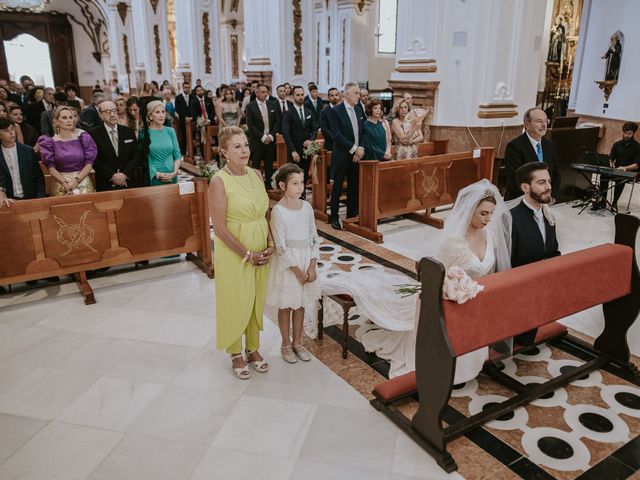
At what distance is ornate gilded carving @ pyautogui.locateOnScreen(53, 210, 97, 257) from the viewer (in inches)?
185

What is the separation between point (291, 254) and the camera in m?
3.42

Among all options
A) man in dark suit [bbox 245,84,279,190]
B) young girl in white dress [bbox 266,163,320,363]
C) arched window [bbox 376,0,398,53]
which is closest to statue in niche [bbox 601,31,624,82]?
man in dark suit [bbox 245,84,279,190]

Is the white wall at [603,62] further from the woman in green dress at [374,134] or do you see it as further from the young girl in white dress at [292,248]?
the young girl in white dress at [292,248]

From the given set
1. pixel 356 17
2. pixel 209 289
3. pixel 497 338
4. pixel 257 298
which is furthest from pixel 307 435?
pixel 356 17

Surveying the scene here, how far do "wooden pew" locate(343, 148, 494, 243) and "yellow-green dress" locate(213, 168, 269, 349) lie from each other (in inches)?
122

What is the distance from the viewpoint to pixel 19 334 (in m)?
4.20

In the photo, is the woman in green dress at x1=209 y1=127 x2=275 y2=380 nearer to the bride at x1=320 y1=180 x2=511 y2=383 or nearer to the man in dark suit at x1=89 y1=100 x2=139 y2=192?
the bride at x1=320 y1=180 x2=511 y2=383

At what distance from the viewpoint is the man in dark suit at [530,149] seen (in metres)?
4.70

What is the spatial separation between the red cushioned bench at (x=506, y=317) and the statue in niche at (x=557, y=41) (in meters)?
15.0

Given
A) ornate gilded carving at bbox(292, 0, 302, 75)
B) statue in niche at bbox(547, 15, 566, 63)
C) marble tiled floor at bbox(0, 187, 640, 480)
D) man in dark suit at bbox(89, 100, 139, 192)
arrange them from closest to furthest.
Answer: marble tiled floor at bbox(0, 187, 640, 480) → man in dark suit at bbox(89, 100, 139, 192) → ornate gilded carving at bbox(292, 0, 302, 75) → statue in niche at bbox(547, 15, 566, 63)

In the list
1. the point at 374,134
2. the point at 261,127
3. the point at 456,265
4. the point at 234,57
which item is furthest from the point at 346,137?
the point at 234,57

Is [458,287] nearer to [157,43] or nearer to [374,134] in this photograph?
[374,134]

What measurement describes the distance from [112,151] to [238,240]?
2.79m

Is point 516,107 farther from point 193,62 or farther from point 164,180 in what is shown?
point 193,62
